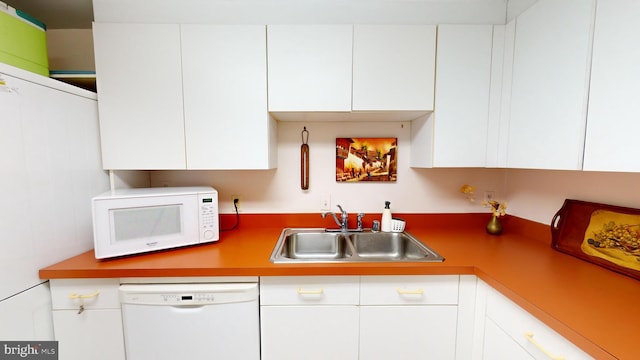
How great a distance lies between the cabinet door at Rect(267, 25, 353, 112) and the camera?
4.17 ft

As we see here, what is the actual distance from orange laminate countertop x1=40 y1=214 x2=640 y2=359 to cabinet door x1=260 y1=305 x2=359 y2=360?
7.9 inches

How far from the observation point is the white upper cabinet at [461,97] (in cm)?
129

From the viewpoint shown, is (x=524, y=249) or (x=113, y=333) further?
(x=524, y=249)

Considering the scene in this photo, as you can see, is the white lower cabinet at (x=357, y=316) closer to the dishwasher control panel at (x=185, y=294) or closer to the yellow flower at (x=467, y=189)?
the dishwasher control panel at (x=185, y=294)

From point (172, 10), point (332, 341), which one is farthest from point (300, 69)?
point (332, 341)

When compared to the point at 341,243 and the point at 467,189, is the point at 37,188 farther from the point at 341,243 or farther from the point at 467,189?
the point at 467,189

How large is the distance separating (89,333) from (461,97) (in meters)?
2.24

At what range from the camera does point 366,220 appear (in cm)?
169

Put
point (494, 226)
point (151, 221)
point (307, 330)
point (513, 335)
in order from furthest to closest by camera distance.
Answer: point (494, 226) < point (151, 221) < point (307, 330) < point (513, 335)

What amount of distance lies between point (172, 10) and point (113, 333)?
5.48 feet

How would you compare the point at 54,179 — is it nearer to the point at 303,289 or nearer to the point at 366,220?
the point at 303,289

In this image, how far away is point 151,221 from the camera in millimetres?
1217

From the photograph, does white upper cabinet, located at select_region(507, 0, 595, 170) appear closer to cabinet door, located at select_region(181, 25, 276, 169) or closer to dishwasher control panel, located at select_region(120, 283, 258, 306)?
cabinet door, located at select_region(181, 25, 276, 169)

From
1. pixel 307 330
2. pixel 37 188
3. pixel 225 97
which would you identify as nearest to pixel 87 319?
pixel 37 188
